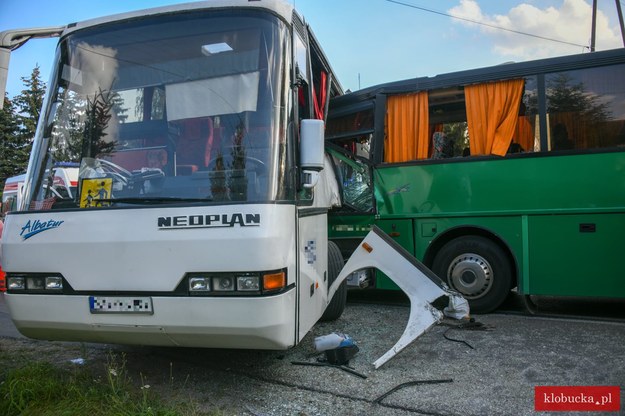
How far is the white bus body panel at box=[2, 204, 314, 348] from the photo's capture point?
3.12 m

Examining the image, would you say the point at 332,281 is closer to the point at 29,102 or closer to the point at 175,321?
the point at 175,321

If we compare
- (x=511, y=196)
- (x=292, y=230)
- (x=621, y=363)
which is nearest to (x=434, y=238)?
(x=511, y=196)

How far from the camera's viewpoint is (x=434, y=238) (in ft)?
20.5

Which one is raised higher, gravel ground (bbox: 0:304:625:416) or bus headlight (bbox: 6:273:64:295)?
bus headlight (bbox: 6:273:64:295)

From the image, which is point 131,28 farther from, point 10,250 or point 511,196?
point 511,196

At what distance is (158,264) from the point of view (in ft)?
10.6

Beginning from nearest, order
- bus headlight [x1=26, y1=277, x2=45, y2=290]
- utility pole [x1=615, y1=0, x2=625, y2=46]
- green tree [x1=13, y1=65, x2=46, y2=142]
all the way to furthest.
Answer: bus headlight [x1=26, y1=277, x2=45, y2=290] → utility pole [x1=615, y1=0, x2=625, y2=46] → green tree [x1=13, y1=65, x2=46, y2=142]

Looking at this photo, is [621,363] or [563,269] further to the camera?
[563,269]

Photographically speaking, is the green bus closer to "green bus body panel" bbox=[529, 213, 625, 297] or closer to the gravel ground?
"green bus body panel" bbox=[529, 213, 625, 297]

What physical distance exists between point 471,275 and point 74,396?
469 cm

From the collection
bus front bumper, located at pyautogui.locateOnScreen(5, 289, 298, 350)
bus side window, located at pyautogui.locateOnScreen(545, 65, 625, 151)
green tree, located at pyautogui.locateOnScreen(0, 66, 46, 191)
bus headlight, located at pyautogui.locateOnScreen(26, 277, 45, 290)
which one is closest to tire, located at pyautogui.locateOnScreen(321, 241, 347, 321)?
bus front bumper, located at pyautogui.locateOnScreen(5, 289, 298, 350)

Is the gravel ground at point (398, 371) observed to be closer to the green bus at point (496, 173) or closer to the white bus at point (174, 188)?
the white bus at point (174, 188)

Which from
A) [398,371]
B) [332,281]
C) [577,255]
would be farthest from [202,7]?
[577,255]

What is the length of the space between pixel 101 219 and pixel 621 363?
4.51 meters
